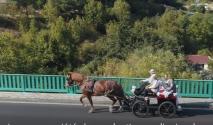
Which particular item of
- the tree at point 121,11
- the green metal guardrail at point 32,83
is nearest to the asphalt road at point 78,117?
the green metal guardrail at point 32,83

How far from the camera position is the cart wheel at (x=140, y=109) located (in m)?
13.9

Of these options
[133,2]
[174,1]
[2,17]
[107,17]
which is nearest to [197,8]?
[174,1]

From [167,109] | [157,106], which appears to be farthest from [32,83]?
[167,109]

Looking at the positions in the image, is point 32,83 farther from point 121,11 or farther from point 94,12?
point 121,11

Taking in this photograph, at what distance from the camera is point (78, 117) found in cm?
1423

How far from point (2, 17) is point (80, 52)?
14210mm

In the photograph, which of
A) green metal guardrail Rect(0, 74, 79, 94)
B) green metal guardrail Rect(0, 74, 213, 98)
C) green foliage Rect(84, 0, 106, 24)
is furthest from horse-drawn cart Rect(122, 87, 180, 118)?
green foliage Rect(84, 0, 106, 24)

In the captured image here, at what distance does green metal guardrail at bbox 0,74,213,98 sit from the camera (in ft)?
53.6

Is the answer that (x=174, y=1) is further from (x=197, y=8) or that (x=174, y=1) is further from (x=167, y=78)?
(x=167, y=78)

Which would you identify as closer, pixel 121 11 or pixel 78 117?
pixel 78 117

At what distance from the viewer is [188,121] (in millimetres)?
13742

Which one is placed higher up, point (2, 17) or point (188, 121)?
point (2, 17)

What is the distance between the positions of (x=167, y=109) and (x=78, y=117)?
299cm

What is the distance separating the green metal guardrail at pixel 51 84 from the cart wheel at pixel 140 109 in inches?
95.9
